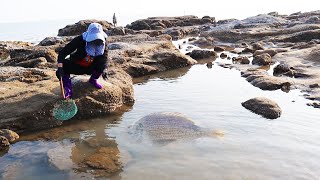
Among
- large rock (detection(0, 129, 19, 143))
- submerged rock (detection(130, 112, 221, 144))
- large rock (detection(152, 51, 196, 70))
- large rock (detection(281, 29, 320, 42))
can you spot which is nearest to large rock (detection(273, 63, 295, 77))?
large rock (detection(152, 51, 196, 70))

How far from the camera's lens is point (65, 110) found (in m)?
8.23

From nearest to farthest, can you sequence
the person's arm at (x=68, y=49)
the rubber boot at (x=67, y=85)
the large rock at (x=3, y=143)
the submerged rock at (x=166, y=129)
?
1. the large rock at (x=3, y=143)
2. the submerged rock at (x=166, y=129)
3. the person's arm at (x=68, y=49)
4. the rubber boot at (x=67, y=85)

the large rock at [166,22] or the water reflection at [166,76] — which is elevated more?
the large rock at [166,22]

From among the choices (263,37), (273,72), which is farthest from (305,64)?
(263,37)

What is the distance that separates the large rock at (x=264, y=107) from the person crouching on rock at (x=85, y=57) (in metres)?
3.68

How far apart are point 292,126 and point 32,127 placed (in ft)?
18.1

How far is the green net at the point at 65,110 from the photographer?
8.19 m

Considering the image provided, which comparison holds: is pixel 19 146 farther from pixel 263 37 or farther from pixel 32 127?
pixel 263 37

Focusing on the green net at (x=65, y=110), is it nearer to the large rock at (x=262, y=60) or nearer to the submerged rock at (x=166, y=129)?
the submerged rock at (x=166, y=129)

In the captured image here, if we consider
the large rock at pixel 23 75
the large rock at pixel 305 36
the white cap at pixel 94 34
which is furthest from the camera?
the large rock at pixel 305 36

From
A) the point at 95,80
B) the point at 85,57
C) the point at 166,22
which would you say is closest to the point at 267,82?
the point at 95,80

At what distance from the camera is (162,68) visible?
15727 mm

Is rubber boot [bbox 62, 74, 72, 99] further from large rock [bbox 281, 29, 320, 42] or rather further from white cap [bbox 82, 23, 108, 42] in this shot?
large rock [bbox 281, 29, 320, 42]

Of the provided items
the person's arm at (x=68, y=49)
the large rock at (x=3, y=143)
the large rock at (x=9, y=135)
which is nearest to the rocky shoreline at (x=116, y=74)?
the large rock at (x=9, y=135)
